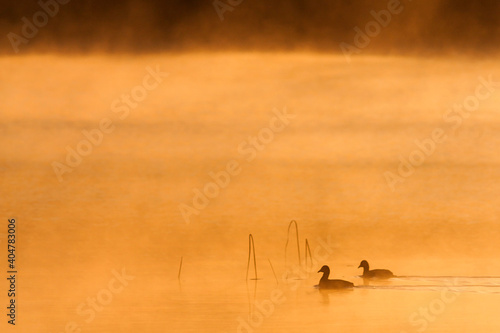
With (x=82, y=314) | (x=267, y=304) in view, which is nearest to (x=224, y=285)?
(x=267, y=304)

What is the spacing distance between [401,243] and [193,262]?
4.57 metres

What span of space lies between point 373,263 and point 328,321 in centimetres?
874

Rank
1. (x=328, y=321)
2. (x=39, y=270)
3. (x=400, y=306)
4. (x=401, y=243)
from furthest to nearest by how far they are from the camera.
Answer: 1. (x=401, y=243)
2. (x=39, y=270)
3. (x=400, y=306)
4. (x=328, y=321)

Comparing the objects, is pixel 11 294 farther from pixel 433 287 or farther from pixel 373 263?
pixel 373 263

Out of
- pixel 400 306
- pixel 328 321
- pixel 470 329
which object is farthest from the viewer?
pixel 400 306

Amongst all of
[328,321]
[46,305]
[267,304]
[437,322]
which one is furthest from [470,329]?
[46,305]

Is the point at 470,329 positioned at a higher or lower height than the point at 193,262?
lower

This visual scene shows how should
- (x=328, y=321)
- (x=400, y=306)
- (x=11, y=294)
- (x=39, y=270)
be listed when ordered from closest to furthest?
(x=328, y=321), (x=400, y=306), (x=11, y=294), (x=39, y=270)

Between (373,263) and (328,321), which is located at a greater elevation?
(373,263)

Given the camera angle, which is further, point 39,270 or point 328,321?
point 39,270

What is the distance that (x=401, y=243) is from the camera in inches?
1077

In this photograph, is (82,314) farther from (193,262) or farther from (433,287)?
(193,262)

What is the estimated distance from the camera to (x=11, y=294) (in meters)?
19.7

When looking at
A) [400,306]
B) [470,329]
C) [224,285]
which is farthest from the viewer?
[224,285]
